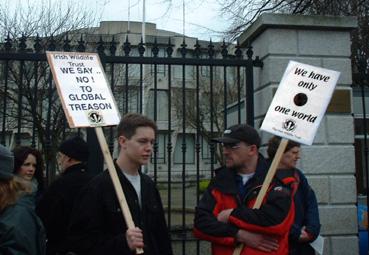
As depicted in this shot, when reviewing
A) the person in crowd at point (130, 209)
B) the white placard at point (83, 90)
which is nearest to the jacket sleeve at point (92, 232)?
the person in crowd at point (130, 209)

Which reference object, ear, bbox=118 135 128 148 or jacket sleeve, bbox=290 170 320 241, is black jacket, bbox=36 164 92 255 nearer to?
ear, bbox=118 135 128 148

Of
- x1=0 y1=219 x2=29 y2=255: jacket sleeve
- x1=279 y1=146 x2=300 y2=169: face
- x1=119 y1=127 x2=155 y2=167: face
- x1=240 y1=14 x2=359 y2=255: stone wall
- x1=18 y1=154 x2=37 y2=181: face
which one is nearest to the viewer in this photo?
x1=0 y1=219 x2=29 y2=255: jacket sleeve

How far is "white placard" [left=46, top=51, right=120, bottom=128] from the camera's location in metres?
3.33

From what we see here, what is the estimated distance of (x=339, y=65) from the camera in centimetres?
532

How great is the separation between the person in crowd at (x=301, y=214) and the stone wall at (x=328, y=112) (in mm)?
1163

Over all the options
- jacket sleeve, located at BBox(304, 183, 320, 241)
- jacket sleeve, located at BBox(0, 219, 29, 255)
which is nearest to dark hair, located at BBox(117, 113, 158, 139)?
jacket sleeve, located at BBox(0, 219, 29, 255)

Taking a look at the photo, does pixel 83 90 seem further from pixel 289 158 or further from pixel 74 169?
pixel 289 158

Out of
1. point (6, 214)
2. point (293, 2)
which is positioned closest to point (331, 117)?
point (6, 214)

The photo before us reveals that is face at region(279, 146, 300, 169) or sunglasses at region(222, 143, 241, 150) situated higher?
sunglasses at region(222, 143, 241, 150)

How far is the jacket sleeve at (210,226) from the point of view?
10.7ft

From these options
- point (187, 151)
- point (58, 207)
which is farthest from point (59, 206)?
point (187, 151)

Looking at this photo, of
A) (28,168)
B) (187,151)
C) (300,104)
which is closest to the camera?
(300,104)

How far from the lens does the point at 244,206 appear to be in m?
3.31

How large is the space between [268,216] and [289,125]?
786 millimetres
